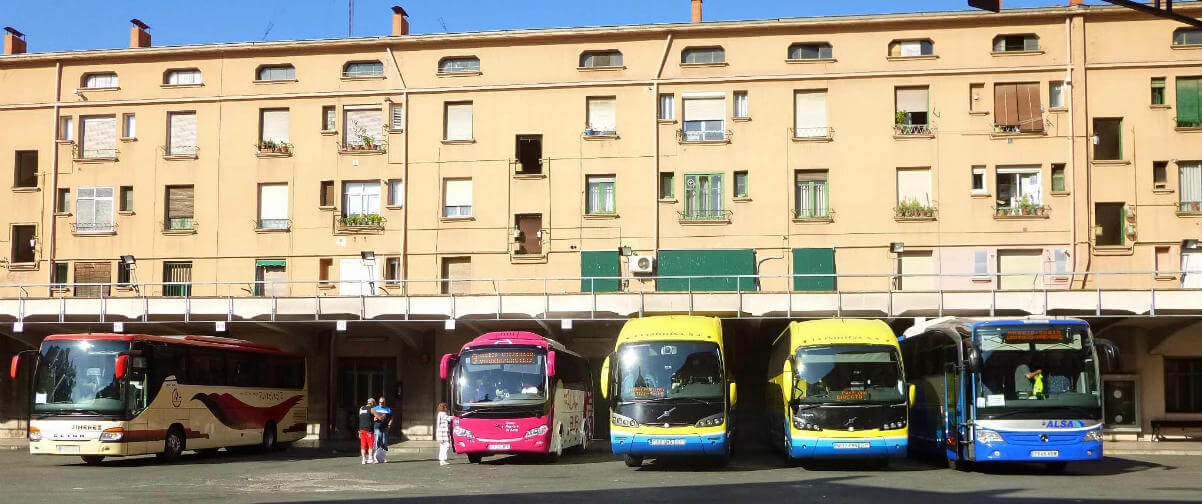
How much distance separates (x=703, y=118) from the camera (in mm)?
38344

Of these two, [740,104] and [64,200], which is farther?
[64,200]

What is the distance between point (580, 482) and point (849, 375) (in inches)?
237

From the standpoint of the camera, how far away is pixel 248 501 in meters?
16.8

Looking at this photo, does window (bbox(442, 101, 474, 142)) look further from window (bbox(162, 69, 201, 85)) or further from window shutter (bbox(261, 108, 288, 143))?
window (bbox(162, 69, 201, 85))

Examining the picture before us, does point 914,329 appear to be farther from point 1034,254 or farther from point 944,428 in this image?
point 1034,254

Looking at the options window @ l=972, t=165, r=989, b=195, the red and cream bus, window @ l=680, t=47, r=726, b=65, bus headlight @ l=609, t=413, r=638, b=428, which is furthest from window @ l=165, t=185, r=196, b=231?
window @ l=972, t=165, r=989, b=195

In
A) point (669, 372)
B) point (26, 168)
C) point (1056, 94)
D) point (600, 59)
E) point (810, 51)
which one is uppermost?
point (810, 51)

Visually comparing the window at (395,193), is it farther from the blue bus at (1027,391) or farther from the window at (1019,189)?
the blue bus at (1027,391)

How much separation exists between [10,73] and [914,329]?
3230 centimetres

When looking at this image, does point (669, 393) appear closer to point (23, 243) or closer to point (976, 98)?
point (976, 98)

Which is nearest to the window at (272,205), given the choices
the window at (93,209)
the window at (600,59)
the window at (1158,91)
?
the window at (93,209)

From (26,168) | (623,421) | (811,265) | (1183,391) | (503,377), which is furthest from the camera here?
(26,168)

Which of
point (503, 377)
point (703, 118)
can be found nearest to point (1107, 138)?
point (703, 118)

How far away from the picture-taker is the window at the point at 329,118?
39844 millimetres
